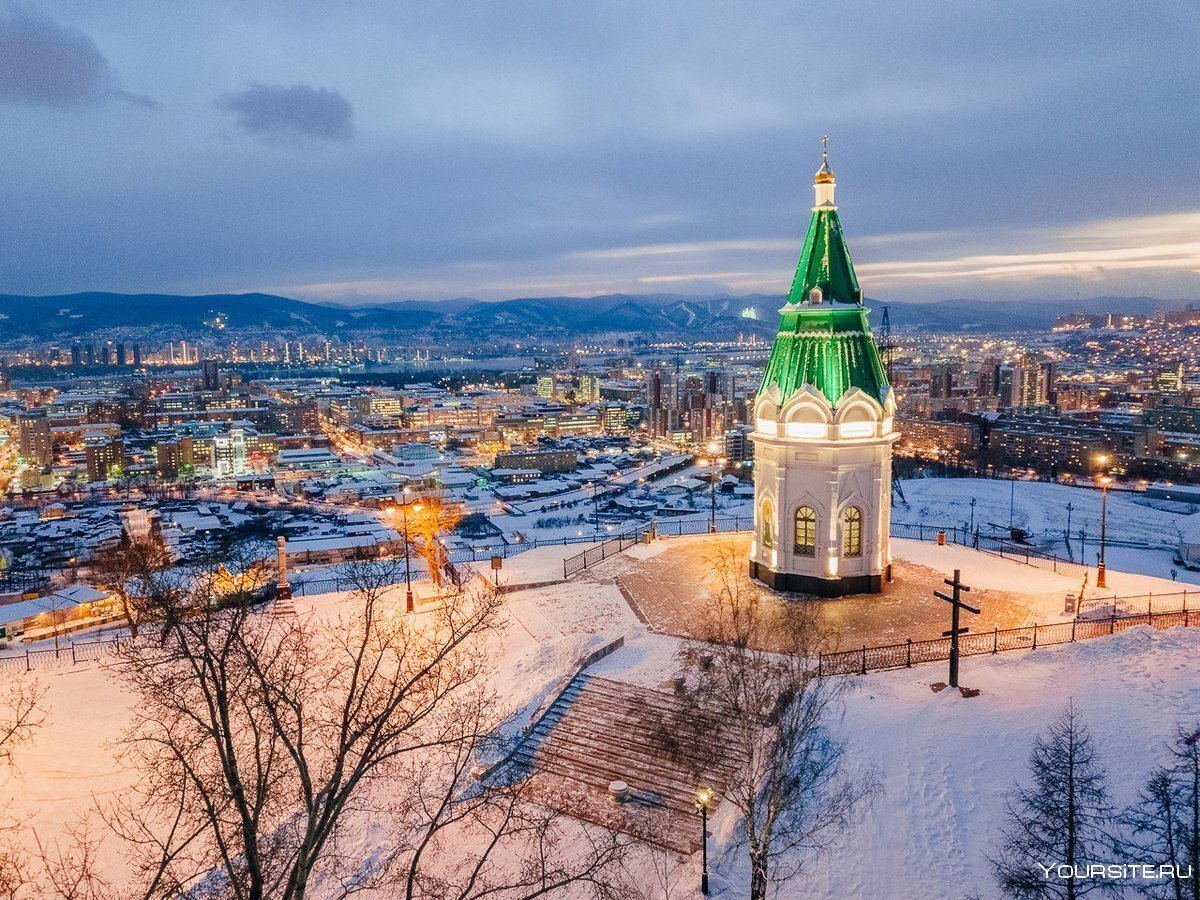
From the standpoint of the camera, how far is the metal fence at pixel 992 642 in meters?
17.4

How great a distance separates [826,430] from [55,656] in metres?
21.5

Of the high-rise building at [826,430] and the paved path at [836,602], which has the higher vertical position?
the high-rise building at [826,430]

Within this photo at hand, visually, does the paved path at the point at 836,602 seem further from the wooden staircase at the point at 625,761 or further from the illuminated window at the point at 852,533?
the wooden staircase at the point at 625,761

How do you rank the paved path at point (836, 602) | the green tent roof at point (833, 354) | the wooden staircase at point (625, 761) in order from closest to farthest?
the wooden staircase at point (625, 761), the paved path at point (836, 602), the green tent roof at point (833, 354)

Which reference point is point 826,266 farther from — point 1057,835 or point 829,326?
point 1057,835

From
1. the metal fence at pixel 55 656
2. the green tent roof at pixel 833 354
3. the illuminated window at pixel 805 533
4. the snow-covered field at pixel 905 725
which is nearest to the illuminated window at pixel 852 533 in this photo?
the illuminated window at pixel 805 533

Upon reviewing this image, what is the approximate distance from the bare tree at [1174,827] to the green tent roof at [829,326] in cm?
1157

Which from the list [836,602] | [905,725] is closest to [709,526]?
[836,602]

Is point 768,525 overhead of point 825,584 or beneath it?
overhead

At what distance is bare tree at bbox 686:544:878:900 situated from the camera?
36.5ft

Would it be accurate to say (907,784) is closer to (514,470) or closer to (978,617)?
(978,617)

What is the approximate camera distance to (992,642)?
18641 mm

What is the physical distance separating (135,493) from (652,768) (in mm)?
107177

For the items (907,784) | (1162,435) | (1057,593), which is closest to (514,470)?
(1162,435)
